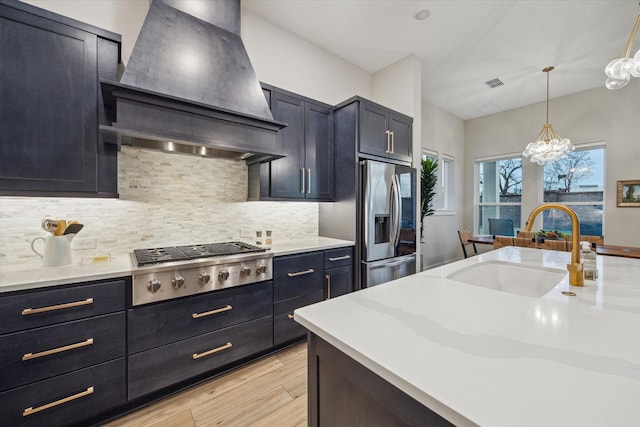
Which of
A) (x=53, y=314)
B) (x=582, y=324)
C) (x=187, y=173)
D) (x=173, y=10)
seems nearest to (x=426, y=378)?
(x=582, y=324)

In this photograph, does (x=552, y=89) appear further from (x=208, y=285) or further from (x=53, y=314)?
(x=53, y=314)

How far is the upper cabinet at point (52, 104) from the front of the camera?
146cm

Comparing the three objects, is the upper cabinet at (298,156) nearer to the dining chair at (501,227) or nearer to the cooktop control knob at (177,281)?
the cooktop control knob at (177,281)

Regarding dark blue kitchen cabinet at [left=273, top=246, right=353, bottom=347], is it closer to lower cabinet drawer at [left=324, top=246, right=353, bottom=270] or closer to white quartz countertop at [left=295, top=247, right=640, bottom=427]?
lower cabinet drawer at [left=324, top=246, right=353, bottom=270]

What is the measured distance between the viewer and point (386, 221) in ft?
9.47

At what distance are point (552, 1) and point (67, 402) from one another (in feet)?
16.4

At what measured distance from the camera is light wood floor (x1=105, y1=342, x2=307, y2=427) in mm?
1560

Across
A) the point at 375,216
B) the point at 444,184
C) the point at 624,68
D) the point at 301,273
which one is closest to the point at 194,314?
the point at 301,273

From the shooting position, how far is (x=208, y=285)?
72.1 inches

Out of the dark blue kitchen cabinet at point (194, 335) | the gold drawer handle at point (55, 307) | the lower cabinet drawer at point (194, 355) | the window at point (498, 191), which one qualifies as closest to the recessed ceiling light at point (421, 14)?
the dark blue kitchen cabinet at point (194, 335)

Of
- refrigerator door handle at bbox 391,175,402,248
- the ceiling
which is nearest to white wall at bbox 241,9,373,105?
the ceiling

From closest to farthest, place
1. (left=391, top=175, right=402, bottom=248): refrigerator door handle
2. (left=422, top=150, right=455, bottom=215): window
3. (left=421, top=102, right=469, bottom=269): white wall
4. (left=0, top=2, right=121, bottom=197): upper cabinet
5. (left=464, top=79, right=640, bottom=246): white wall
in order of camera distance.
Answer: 1. (left=0, top=2, right=121, bottom=197): upper cabinet
2. (left=391, top=175, right=402, bottom=248): refrigerator door handle
3. (left=464, top=79, right=640, bottom=246): white wall
4. (left=421, top=102, right=469, bottom=269): white wall
5. (left=422, top=150, right=455, bottom=215): window

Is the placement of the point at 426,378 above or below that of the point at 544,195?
below

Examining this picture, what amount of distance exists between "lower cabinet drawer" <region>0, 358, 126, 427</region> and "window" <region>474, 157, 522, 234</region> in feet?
21.4
